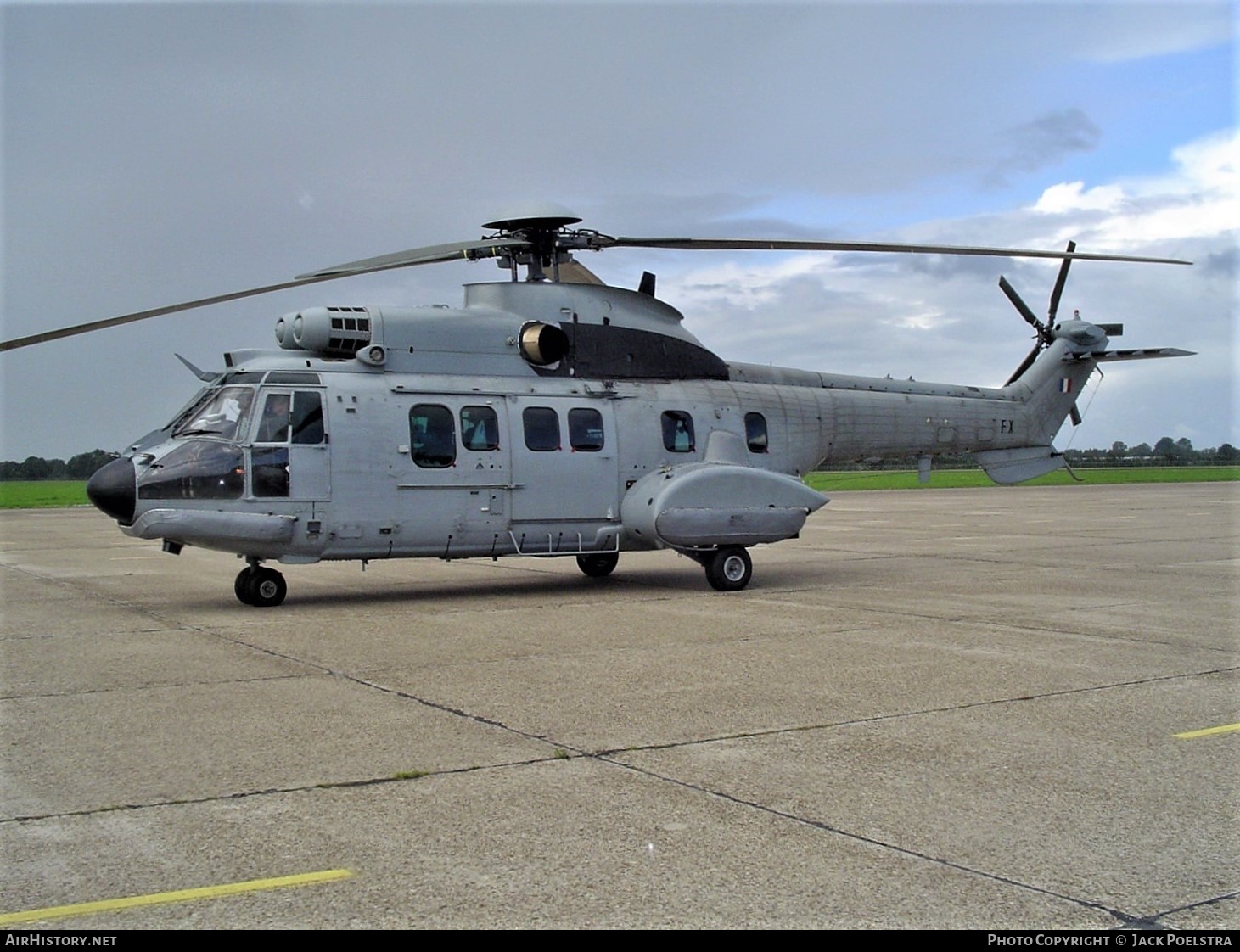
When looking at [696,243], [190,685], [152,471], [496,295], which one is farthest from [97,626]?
[696,243]

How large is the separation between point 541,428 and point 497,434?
615 millimetres

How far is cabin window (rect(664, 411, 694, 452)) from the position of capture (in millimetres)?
15352

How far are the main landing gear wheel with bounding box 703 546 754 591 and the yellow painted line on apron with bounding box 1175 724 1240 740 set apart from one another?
7.99m

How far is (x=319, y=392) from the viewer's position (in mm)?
13188

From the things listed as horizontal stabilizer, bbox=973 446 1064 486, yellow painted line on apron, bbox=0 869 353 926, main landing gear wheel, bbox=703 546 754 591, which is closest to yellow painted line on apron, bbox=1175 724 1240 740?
yellow painted line on apron, bbox=0 869 353 926

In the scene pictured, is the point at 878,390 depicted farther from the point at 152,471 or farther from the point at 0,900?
the point at 0,900

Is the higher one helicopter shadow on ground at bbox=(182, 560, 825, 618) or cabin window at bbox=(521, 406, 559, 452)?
cabin window at bbox=(521, 406, 559, 452)

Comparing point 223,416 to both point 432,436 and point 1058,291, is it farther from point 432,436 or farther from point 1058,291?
point 1058,291

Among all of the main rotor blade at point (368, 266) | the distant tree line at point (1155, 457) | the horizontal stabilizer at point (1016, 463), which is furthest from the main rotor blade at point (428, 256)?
the distant tree line at point (1155, 457)

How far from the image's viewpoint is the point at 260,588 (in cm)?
1330

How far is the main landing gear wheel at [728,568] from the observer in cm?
1477

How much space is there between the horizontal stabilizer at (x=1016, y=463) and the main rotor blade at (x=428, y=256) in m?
8.70

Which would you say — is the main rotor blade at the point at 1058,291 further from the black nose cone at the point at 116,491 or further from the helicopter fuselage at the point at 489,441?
the black nose cone at the point at 116,491

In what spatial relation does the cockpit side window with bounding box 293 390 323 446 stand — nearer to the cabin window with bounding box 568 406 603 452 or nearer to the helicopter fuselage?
the helicopter fuselage
